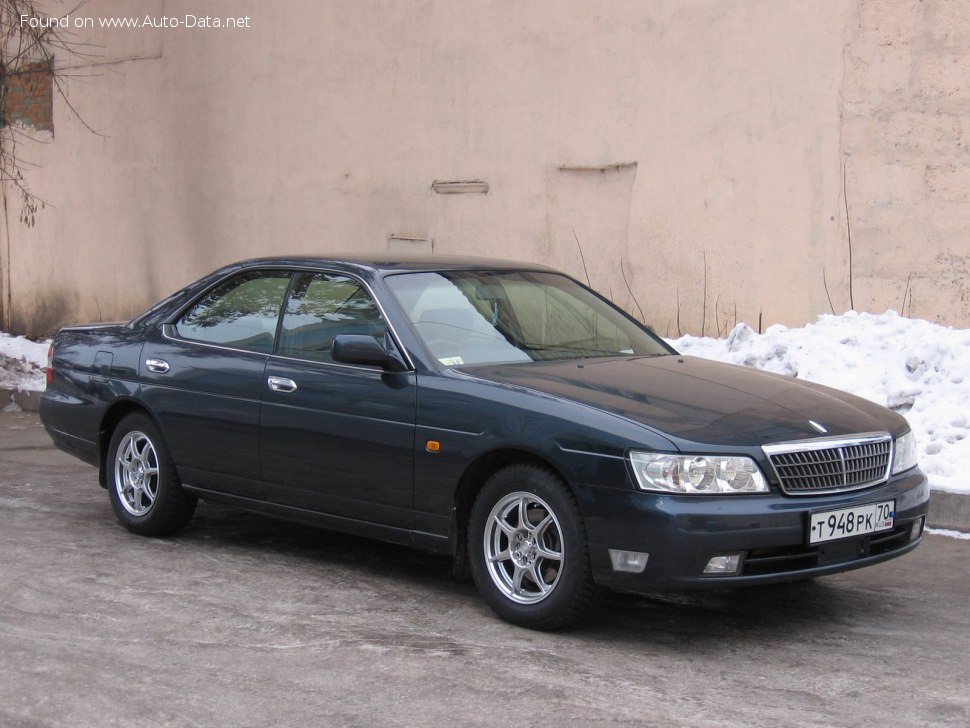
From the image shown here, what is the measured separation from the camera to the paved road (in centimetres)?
404

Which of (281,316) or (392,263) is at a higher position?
(392,263)

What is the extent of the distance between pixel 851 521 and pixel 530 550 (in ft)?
4.16

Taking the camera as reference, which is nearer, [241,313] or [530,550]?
[530,550]

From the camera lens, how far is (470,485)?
17.1ft

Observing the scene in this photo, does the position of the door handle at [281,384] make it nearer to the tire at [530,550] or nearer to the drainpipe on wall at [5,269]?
the tire at [530,550]

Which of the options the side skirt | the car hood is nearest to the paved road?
the side skirt

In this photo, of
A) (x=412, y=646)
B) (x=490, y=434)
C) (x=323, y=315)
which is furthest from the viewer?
(x=323, y=315)

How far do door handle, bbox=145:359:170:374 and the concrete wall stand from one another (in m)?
5.32

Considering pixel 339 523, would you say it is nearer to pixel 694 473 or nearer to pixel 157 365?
pixel 157 365

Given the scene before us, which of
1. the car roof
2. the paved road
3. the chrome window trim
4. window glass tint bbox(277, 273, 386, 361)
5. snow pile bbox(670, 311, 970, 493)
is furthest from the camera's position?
snow pile bbox(670, 311, 970, 493)

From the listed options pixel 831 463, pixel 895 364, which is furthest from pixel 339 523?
pixel 895 364

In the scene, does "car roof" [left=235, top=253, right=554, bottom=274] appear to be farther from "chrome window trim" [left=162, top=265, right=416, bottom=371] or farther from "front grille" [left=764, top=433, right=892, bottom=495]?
"front grille" [left=764, top=433, right=892, bottom=495]

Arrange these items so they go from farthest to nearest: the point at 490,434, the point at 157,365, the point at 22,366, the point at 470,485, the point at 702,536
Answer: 1. the point at 22,366
2. the point at 157,365
3. the point at 470,485
4. the point at 490,434
5. the point at 702,536

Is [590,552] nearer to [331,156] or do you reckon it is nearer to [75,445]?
[75,445]
